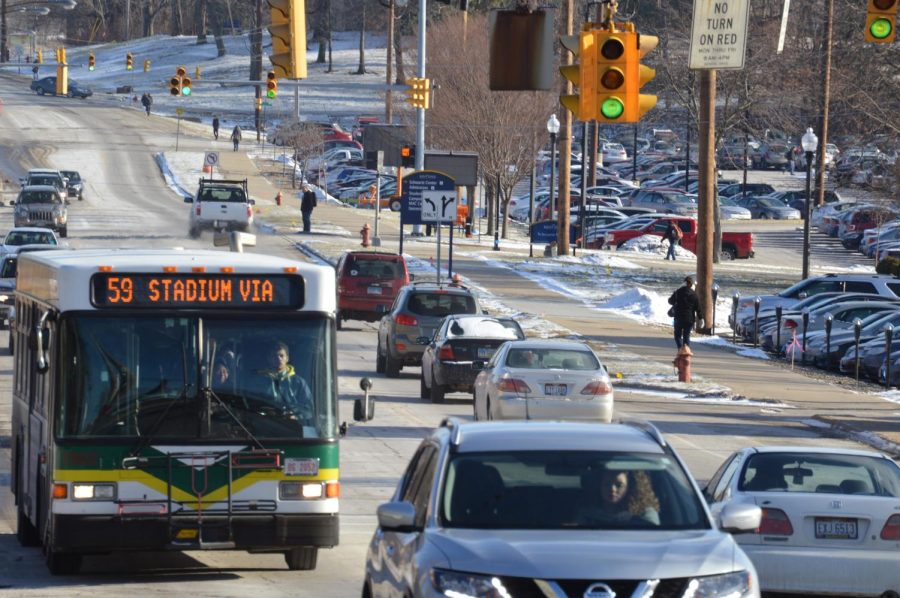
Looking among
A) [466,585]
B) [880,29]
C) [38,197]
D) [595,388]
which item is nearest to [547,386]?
[595,388]

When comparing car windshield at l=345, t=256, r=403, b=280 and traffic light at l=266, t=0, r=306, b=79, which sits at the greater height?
traffic light at l=266, t=0, r=306, b=79

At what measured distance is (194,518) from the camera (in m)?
11.8

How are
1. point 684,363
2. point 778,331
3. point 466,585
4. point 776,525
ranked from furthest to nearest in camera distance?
point 778,331 < point 684,363 < point 776,525 < point 466,585

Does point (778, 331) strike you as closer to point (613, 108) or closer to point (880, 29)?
point (880, 29)

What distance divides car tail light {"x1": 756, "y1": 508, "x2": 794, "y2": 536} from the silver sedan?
414 inches

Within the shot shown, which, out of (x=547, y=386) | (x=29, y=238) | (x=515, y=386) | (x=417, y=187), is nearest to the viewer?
(x=515, y=386)

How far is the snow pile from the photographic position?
204ft

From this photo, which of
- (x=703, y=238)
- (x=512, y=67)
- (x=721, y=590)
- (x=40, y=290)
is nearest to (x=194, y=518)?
(x=40, y=290)

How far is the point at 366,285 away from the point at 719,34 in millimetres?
11603

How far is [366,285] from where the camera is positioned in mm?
36312

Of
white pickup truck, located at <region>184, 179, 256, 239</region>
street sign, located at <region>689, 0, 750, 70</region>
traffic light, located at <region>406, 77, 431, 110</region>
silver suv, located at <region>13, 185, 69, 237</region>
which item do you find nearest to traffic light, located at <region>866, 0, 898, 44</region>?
street sign, located at <region>689, 0, 750, 70</region>

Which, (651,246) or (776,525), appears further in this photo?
(651,246)

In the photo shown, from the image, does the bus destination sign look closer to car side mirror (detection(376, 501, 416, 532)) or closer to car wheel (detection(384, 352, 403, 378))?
car side mirror (detection(376, 501, 416, 532))

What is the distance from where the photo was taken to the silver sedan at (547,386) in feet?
71.9
